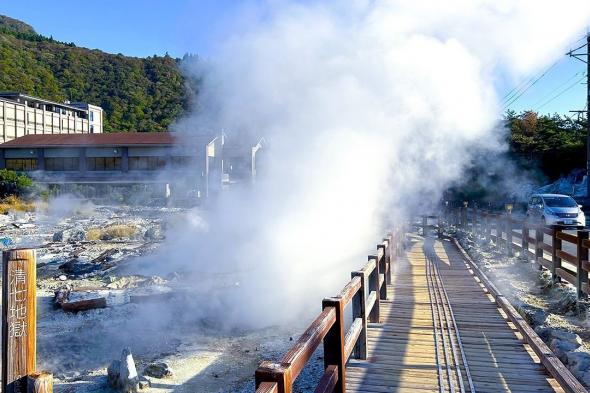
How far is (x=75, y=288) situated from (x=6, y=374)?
26.5ft

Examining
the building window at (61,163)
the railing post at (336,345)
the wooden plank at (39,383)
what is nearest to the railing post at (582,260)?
the railing post at (336,345)

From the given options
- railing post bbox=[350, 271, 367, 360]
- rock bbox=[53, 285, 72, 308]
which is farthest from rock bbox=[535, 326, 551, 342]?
rock bbox=[53, 285, 72, 308]

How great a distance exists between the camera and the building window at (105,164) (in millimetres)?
36875

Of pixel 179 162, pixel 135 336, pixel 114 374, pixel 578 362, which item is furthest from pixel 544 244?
pixel 179 162

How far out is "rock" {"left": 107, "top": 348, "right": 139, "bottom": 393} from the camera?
514 cm

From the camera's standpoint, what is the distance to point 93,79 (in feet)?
189

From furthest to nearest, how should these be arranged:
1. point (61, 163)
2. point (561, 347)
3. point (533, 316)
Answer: point (61, 163) < point (533, 316) < point (561, 347)

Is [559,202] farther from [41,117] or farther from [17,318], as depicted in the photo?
[41,117]

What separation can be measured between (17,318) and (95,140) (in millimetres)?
39030

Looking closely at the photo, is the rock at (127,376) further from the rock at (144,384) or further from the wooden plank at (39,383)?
the wooden plank at (39,383)

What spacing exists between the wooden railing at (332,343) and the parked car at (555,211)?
1357 centimetres

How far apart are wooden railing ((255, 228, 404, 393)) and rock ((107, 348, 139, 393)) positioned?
7.91 feet

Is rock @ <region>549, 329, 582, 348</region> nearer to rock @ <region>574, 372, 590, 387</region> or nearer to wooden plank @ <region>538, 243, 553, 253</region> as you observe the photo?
rock @ <region>574, 372, 590, 387</region>

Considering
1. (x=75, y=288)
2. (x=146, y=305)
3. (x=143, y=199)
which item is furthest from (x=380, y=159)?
(x=143, y=199)
